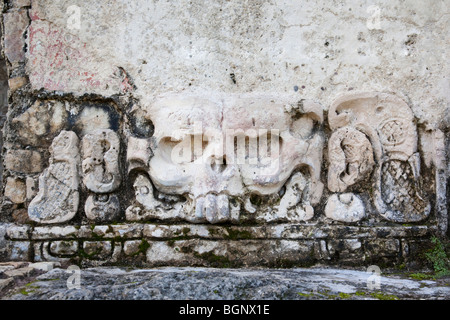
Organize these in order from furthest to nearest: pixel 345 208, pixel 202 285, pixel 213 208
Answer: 1. pixel 345 208
2. pixel 213 208
3. pixel 202 285

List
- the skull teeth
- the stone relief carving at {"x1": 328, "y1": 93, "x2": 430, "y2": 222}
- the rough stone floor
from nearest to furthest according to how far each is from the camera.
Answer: the rough stone floor → the skull teeth → the stone relief carving at {"x1": 328, "y1": 93, "x2": 430, "y2": 222}

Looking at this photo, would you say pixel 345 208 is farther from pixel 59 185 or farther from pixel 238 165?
pixel 59 185

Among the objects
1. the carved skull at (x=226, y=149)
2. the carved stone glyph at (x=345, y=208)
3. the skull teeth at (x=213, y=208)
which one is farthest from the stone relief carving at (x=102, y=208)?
the carved stone glyph at (x=345, y=208)

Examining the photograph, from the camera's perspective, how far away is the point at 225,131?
2504mm

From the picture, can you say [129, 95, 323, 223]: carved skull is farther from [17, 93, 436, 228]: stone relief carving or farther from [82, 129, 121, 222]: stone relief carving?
[82, 129, 121, 222]: stone relief carving

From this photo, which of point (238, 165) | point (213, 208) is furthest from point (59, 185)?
point (238, 165)

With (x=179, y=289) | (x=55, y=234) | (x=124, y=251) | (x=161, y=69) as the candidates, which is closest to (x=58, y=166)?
(x=55, y=234)

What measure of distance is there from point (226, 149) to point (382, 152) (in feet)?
2.83

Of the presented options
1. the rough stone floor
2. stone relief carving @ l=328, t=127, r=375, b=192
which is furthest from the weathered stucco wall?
the rough stone floor

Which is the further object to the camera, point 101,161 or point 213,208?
point 101,161

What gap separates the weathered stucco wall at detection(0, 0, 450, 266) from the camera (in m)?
2.46

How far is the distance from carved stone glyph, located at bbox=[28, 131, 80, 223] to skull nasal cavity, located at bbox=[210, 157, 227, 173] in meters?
0.73

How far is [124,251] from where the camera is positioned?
2.44 metres

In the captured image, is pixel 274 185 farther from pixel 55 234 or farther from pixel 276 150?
pixel 55 234
